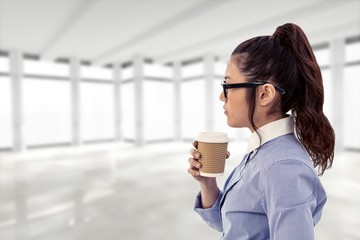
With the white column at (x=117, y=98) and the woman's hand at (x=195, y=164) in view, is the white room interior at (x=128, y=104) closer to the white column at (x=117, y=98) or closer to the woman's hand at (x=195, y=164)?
the white column at (x=117, y=98)

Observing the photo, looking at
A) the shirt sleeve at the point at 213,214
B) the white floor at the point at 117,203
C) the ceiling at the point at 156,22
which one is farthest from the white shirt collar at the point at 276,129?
the ceiling at the point at 156,22

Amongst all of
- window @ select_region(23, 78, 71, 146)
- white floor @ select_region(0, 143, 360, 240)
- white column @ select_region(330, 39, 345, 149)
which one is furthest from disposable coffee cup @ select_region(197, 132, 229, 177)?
window @ select_region(23, 78, 71, 146)

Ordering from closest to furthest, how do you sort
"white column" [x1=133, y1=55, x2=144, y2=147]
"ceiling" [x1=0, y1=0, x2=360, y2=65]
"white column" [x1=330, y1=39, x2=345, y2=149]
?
"ceiling" [x1=0, y1=0, x2=360, y2=65] < "white column" [x1=330, y1=39, x2=345, y2=149] < "white column" [x1=133, y1=55, x2=144, y2=147]

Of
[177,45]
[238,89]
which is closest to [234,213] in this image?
[238,89]

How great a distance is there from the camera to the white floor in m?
2.78

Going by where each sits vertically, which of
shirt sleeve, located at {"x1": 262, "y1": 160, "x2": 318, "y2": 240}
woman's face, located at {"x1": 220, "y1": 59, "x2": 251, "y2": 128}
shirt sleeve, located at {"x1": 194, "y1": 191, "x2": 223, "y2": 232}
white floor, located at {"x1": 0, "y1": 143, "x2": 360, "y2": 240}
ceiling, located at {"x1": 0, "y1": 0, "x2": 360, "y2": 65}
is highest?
ceiling, located at {"x1": 0, "y1": 0, "x2": 360, "y2": 65}

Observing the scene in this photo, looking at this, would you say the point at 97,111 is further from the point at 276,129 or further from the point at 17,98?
the point at 276,129

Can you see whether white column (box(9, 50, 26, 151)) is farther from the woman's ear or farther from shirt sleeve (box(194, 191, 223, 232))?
the woman's ear

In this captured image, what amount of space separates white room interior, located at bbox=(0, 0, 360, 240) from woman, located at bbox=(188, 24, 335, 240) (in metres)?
2.16

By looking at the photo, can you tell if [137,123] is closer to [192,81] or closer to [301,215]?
[192,81]

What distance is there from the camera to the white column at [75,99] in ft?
34.4

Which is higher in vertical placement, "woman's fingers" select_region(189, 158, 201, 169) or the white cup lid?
the white cup lid

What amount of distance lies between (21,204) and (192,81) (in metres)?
8.46

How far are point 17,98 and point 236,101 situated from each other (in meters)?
10.3
